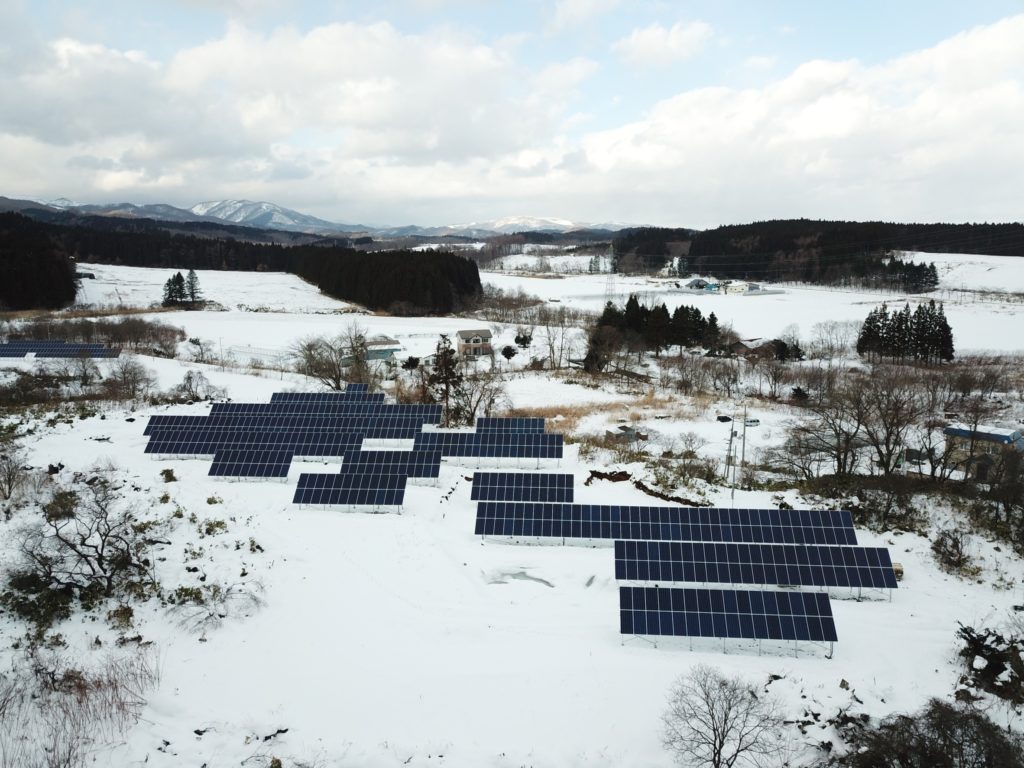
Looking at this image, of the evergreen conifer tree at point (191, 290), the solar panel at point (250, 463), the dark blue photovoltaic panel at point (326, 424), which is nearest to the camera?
the solar panel at point (250, 463)

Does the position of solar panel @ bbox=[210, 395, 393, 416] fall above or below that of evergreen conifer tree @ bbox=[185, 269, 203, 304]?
below

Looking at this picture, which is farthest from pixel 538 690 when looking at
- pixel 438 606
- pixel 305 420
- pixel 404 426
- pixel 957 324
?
pixel 957 324

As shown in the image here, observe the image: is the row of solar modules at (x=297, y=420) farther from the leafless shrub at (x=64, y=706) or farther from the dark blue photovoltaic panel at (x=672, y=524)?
the leafless shrub at (x=64, y=706)

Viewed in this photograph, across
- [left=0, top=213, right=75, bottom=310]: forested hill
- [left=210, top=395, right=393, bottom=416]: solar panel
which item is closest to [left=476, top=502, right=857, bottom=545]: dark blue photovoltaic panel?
[left=210, top=395, right=393, bottom=416]: solar panel

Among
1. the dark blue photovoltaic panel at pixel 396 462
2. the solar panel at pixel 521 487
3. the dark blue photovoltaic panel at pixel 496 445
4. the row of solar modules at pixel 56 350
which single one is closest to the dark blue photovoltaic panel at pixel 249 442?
the dark blue photovoltaic panel at pixel 396 462

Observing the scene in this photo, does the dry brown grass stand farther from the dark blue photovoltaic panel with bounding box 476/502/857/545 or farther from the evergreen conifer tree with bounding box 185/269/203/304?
the evergreen conifer tree with bounding box 185/269/203/304

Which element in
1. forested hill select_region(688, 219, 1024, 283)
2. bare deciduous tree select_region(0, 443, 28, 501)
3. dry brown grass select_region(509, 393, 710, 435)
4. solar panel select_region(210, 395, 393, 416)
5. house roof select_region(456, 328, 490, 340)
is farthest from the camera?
forested hill select_region(688, 219, 1024, 283)
